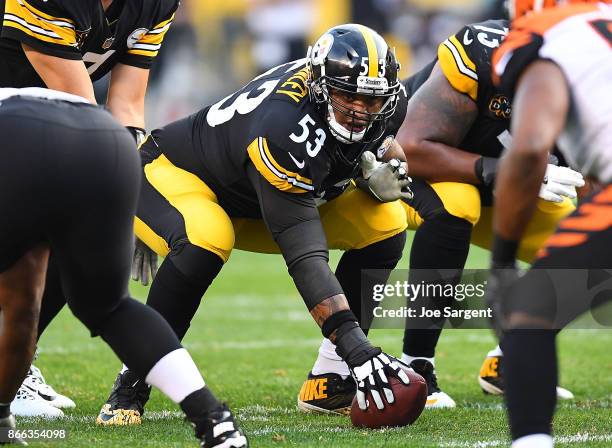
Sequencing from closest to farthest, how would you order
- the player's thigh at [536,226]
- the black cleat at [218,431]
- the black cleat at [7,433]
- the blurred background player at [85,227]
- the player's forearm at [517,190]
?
the player's forearm at [517,190], the blurred background player at [85,227], the black cleat at [218,431], the black cleat at [7,433], the player's thigh at [536,226]

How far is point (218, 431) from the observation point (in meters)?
3.15

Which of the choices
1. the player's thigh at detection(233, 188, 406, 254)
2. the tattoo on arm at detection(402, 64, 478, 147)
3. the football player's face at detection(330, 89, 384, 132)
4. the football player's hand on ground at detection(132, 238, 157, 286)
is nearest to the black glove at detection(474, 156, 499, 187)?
the tattoo on arm at detection(402, 64, 478, 147)

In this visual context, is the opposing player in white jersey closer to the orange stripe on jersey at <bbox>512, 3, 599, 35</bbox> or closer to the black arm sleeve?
the orange stripe on jersey at <bbox>512, 3, 599, 35</bbox>

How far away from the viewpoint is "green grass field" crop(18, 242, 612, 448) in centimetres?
386

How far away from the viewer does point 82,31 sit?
4.18 metres

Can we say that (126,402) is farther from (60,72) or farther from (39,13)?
(39,13)

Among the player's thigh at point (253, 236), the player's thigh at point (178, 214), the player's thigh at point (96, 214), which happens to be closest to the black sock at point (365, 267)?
the player's thigh at point (253, 236)

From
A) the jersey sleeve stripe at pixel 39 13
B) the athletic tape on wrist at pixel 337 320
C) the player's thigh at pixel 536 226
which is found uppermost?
the jersey sleeve stripe at pixel 39 13

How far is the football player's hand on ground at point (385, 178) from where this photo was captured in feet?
14.6

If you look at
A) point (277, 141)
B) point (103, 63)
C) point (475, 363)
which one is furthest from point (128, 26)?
point (475, 363)

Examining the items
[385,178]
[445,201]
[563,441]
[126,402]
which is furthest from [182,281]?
[563,441]

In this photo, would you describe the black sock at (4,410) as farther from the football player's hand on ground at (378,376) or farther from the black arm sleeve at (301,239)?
the football player's hand on ground at (378,376)

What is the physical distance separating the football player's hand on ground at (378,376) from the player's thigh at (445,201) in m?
1.13

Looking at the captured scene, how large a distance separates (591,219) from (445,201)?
208 cm
